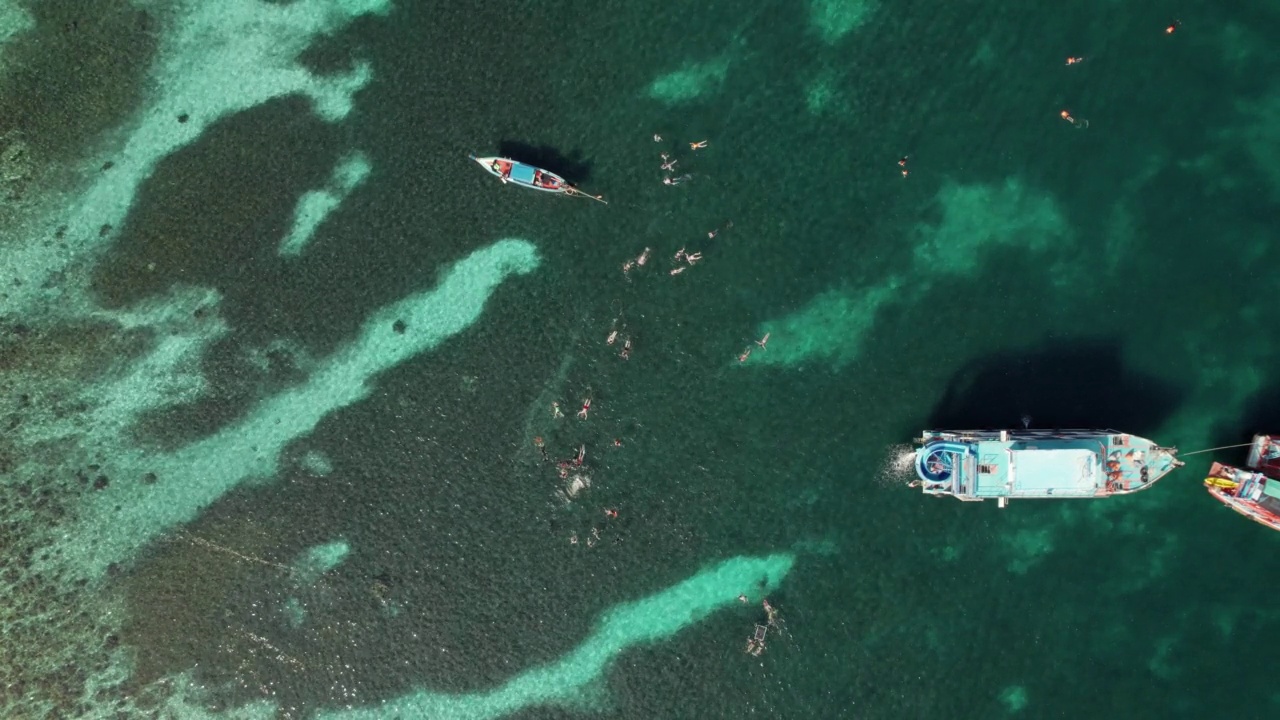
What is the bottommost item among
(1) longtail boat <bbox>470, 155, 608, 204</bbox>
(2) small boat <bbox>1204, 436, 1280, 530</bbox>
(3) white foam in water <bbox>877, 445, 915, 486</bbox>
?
(3) white foam in water <bbox>877, 445, 915, 486</bbox>

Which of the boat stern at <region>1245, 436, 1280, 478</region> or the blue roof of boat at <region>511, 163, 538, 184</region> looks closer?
the boat stern at <region>1245, 436, 1280, 478</region>

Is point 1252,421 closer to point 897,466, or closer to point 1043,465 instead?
point 1043,465

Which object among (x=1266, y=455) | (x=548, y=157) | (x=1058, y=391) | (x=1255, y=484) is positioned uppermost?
(x=548, y=157)

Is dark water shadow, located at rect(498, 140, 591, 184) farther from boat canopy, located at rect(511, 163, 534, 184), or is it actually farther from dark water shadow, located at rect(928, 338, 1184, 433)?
dark water shadow, located at rect(928, 338, 1184, 433)

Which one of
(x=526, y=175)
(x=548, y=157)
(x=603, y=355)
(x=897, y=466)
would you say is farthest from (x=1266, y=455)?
(x=526, y=175)

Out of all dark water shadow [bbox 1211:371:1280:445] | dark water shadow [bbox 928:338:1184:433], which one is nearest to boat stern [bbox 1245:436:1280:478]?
dark water shadow [bbox 1211:371:1280:445]

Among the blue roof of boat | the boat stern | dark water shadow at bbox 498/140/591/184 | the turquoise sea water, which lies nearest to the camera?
the boat stern

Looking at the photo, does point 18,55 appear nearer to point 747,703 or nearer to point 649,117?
point 649,117
